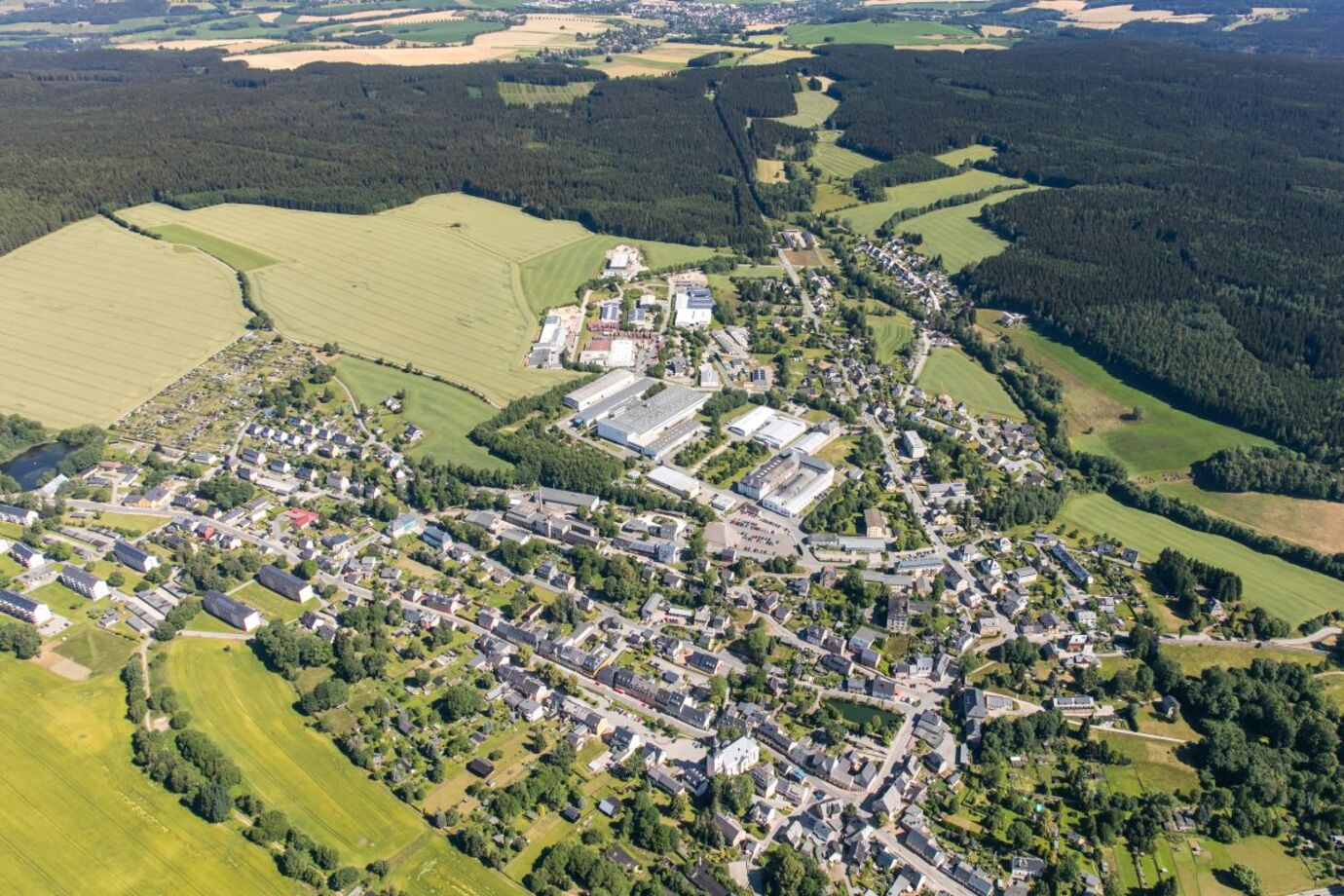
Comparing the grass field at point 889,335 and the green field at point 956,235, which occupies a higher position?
the green field at point 956,235

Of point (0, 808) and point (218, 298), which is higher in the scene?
point (218, 298)

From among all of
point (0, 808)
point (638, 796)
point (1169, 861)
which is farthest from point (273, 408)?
point (1169, 861)

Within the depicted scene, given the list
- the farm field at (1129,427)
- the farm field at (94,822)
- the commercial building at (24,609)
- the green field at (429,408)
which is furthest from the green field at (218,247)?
the farm field at (1129,427)

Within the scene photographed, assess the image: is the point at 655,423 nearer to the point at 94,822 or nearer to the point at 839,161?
the point at 94,822

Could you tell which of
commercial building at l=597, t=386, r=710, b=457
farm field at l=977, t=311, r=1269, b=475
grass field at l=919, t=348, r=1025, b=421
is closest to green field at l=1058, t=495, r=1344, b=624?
farm field at l=977, t=311, r=1269, b=475

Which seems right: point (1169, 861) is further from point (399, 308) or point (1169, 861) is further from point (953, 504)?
point (399, 308)

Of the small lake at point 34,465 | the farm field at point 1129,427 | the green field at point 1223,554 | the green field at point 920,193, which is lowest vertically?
the green field at point 1223,554

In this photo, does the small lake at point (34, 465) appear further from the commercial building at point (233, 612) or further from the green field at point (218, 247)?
the green field at point (218, 247)
